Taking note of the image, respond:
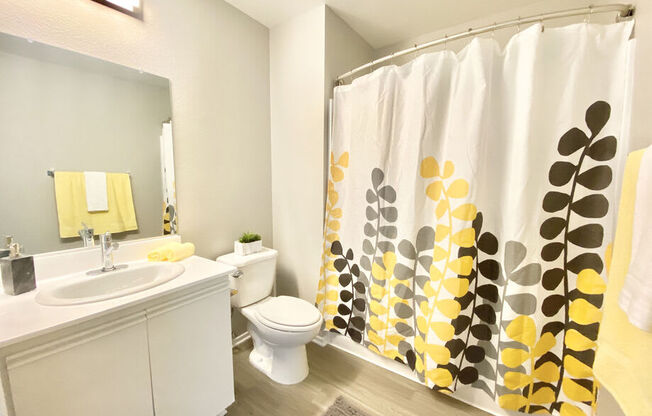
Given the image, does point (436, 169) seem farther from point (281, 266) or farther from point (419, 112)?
point (281, 266)

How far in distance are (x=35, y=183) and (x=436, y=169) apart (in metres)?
1.88

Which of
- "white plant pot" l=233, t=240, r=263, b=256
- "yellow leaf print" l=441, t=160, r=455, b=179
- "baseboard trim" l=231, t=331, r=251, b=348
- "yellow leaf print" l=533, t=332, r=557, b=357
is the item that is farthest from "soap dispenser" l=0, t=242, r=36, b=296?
"yellow leaf print" l=533, t=332, r=557, b=357

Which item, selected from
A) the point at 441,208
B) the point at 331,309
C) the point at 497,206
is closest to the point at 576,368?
the point at 497,206

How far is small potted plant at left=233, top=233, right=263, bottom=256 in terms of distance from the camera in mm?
1628

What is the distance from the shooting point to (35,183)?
3.30ft

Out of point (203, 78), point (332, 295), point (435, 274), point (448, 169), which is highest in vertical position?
point (203, 78)

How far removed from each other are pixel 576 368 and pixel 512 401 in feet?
1.10

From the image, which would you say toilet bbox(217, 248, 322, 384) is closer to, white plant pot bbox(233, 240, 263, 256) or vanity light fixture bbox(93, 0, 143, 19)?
white plant pot bbox(233, 240, 263, 256)

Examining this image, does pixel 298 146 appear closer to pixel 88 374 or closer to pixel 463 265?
pixel 463 265

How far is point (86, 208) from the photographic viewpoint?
1135mm

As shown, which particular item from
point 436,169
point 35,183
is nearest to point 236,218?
point 35,183

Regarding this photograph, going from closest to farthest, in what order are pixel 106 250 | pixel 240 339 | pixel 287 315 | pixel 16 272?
pixel 16 272 < pixel 106 250 < pixel 287 315 < pixel 240 339

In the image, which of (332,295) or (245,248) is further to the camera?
(332,295)

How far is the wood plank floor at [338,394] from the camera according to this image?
4.35 feet
